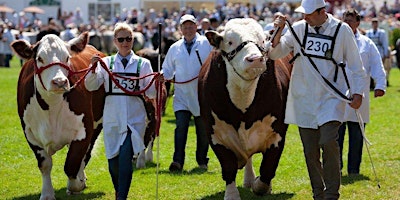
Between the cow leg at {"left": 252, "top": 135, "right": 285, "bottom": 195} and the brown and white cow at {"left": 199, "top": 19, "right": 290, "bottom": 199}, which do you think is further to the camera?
the cow leg at {"left": 252, "top": 135, "right": 285, "bottom": 195}

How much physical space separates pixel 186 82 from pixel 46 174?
8.81 ft

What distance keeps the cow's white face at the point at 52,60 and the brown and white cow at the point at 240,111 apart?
1.57 m

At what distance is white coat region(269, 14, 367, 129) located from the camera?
8102mm

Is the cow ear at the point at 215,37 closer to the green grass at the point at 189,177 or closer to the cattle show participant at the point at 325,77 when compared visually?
the cattle show participant at the point at 325,77

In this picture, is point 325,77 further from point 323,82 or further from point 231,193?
point 231,193

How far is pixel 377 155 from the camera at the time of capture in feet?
41.3

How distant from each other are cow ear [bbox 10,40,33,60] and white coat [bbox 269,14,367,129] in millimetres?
3017

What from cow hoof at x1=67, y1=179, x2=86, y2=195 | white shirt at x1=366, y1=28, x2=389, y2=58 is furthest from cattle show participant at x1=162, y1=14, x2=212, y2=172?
white shirt at x1=366, y1=28, x2=389, y2=58

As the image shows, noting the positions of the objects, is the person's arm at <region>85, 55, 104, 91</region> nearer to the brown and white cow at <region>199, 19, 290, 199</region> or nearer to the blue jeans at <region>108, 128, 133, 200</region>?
the blue jeans at <region>108, 128, 133, 200</region>

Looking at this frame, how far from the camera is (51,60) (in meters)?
9.19

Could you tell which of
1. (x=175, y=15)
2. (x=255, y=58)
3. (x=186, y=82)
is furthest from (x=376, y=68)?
(x=175, y=15)

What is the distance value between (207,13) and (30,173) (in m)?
34.5

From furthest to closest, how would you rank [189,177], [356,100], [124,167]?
[189,177]
[124,167]
[356,100]

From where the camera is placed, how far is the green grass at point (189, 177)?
32.5 ft
